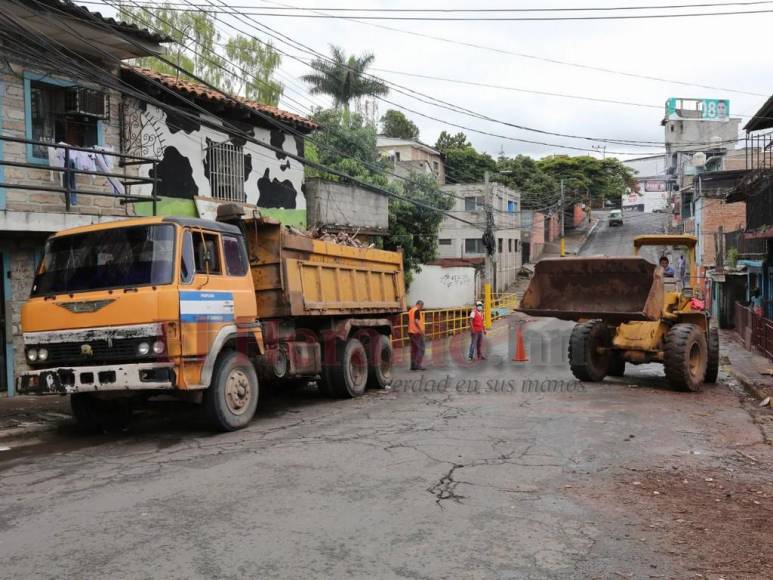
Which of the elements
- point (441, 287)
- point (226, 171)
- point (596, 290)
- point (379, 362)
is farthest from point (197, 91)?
point (441, 287)

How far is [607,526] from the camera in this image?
5.32 m

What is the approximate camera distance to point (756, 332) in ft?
64.4

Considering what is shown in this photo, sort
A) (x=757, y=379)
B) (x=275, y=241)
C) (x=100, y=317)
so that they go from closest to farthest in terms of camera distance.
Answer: (x=100, y=317), (x=275, y=241), (x=757, y=379)

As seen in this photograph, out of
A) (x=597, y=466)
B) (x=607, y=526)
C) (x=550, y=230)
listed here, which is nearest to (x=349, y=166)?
(x=597, y=466)

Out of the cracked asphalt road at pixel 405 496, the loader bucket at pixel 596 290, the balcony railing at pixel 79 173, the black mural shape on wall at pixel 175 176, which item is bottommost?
the cracked asphalt road at pixel 405 496

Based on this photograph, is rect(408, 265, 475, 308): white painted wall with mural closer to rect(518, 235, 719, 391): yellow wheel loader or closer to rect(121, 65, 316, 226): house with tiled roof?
rect(121, 65, 316, 226): house with tiled roof

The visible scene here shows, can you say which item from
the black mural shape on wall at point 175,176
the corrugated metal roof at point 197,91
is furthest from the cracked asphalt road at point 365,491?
the corrugated metal roof at point 197,91

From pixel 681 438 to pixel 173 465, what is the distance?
230 inches

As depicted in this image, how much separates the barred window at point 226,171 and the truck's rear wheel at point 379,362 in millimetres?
5974

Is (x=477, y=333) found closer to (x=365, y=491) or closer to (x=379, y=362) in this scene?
(x=379, y=362)

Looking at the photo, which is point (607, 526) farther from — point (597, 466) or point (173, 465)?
point (173, 465)

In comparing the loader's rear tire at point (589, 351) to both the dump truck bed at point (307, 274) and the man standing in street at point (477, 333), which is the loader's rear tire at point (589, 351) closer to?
the dump truck bed at point (307, 274)

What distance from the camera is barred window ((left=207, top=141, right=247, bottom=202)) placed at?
16.7 m

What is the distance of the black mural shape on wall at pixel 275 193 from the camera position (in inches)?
723
